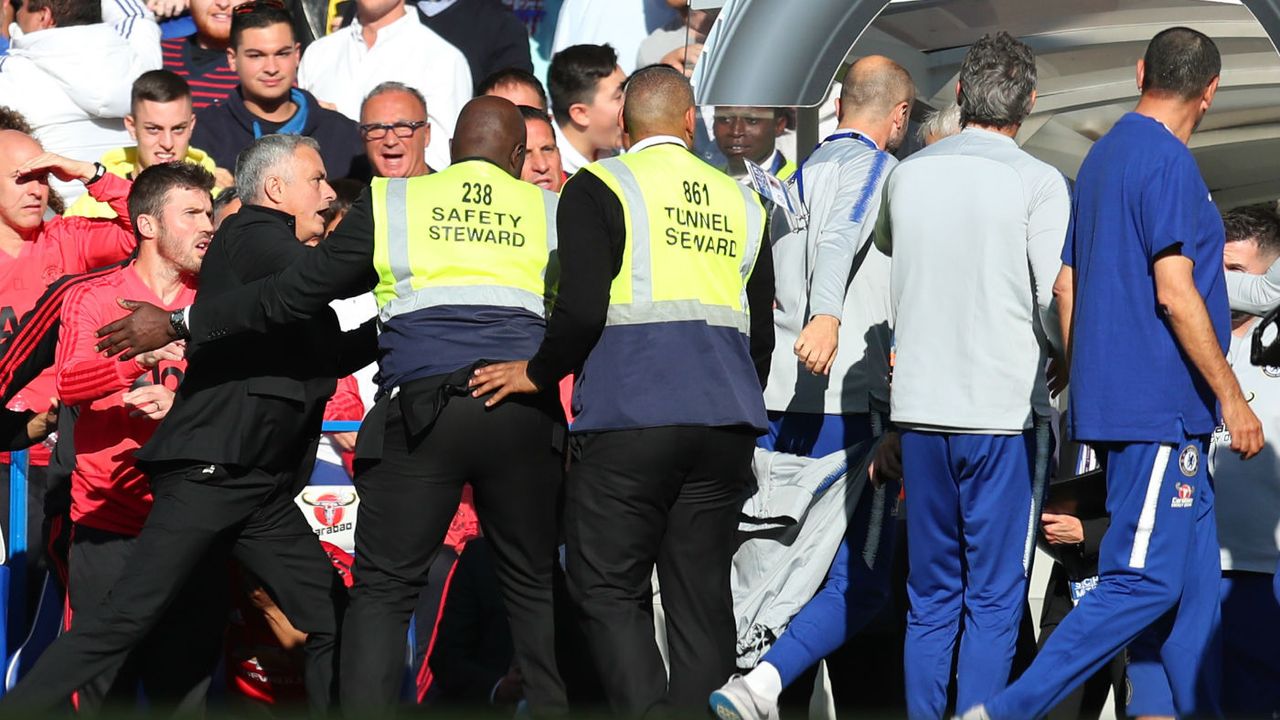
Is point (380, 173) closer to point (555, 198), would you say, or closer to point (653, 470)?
point (555, 198)

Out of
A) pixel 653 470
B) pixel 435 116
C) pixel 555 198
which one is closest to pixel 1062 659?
pixel 653 470

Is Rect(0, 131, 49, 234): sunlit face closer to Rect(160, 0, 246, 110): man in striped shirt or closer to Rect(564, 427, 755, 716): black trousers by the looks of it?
Rect(160, 0, 246, 110): man in striped shirt

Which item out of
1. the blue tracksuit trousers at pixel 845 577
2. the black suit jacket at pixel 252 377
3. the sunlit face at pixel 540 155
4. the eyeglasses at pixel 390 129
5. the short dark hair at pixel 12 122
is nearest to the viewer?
the black suit jacket at pixel 252 377

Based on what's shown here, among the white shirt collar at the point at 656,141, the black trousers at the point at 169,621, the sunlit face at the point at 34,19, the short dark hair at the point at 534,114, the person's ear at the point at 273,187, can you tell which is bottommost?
the black trousers at the point at 169,621

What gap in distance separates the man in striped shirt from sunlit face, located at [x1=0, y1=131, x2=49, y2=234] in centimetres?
214

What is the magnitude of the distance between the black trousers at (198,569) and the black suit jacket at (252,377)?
3.3 inches

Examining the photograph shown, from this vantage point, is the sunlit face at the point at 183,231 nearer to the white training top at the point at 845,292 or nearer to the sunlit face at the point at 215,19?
the white training top at the point at 845,292

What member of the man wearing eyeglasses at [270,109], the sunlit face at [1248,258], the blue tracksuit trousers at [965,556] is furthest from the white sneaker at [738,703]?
the man wearing eyeglasses at [270,109]

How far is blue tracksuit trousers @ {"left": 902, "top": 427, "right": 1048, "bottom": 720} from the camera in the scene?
4992 mm

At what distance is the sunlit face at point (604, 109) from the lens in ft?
26.0

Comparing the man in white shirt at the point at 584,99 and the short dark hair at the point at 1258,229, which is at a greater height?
the man in white shirt at the point at 584,99

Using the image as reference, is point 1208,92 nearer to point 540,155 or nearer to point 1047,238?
point 1047,238

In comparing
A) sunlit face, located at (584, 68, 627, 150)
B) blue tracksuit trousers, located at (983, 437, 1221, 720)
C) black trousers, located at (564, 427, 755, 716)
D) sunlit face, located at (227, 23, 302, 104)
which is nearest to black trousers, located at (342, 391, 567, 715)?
black trousers, located at (564, 427, 755, 716)

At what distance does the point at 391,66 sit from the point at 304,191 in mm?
3114
